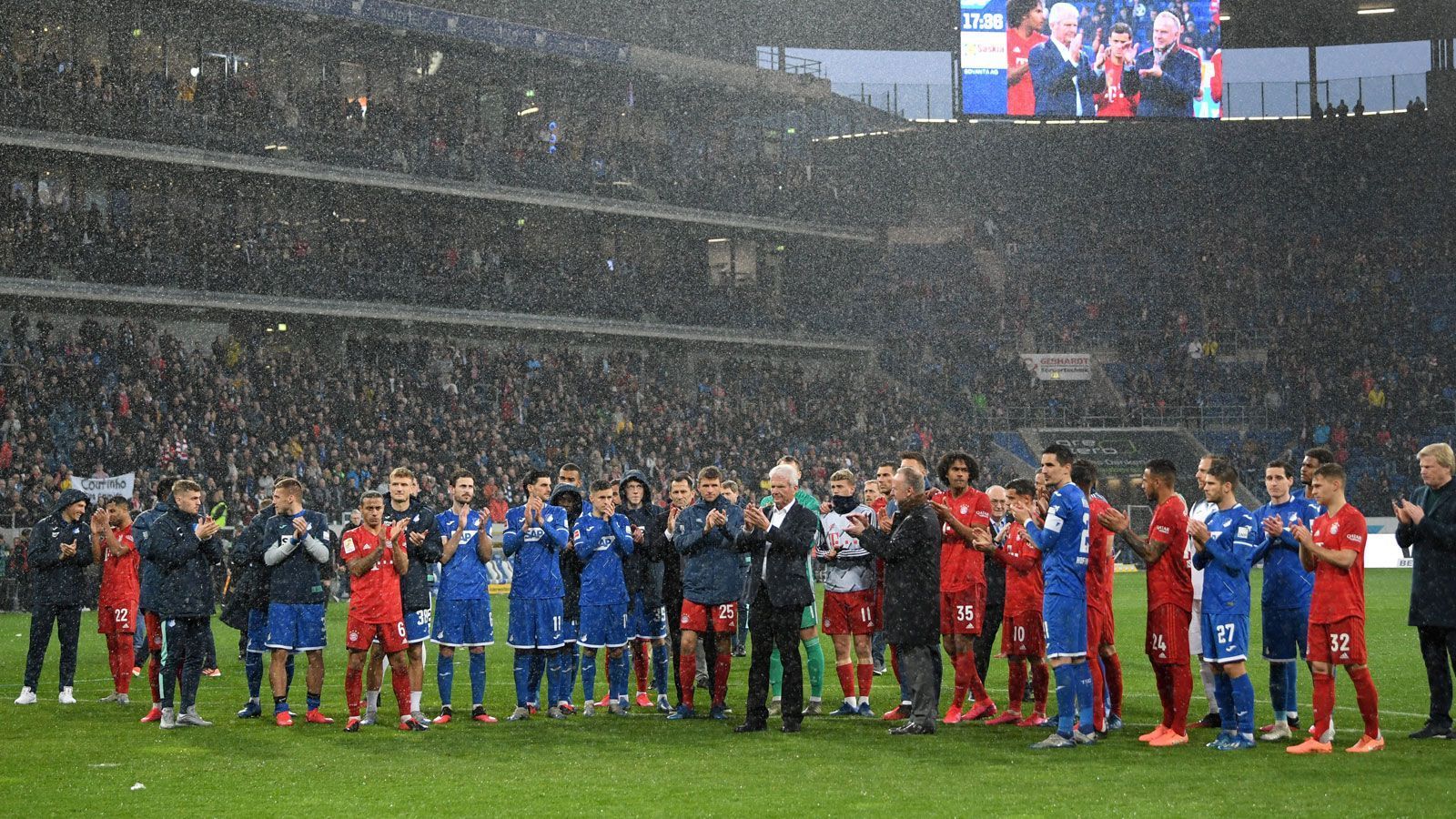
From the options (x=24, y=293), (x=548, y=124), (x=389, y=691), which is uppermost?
(x=548, y=124)

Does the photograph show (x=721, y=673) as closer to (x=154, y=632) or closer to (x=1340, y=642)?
(x=1340, y=642)

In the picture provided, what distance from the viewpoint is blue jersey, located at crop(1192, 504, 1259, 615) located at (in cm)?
1183

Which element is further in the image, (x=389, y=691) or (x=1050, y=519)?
(x=389, y=691)

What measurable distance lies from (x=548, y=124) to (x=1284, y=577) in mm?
39910

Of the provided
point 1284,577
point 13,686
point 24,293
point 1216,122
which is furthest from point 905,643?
point 1216,122

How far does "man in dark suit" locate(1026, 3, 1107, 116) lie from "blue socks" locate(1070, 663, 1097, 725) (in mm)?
39230

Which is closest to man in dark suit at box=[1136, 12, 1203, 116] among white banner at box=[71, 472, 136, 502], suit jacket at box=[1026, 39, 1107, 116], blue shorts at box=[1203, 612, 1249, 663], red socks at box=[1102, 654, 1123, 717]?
suit jacket at box=[1026, 39, 1107, 116]

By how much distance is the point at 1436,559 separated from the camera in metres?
12.3

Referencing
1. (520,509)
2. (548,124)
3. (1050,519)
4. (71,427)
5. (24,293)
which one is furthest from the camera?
(548,124)

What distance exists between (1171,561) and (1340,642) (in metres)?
1.32

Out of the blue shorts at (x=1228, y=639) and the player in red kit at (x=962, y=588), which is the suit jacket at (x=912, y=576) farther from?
the blue shorts at (x=1228, y=639)

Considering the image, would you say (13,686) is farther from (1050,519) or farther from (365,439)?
(365,439)

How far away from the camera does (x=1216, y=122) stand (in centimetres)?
5753

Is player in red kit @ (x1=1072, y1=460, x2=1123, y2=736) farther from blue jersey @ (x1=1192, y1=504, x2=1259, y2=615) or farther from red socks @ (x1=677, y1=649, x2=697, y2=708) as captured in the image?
red socks @ (x1=677, y1=649, x2=697, y2=708)
